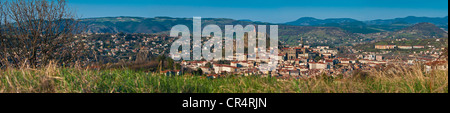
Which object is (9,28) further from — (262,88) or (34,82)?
(262,88)

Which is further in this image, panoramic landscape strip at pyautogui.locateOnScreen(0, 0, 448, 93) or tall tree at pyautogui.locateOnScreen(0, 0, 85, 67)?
tall tree at pyautogui.locateOnScreen(0, 0, 85, 67)

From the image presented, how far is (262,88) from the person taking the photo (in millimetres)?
4020

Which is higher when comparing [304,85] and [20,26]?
[20,26]

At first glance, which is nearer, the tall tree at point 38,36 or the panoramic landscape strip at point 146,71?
the panoramic landscape strip at point 146,71

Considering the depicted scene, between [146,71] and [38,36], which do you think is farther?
[38,36]
